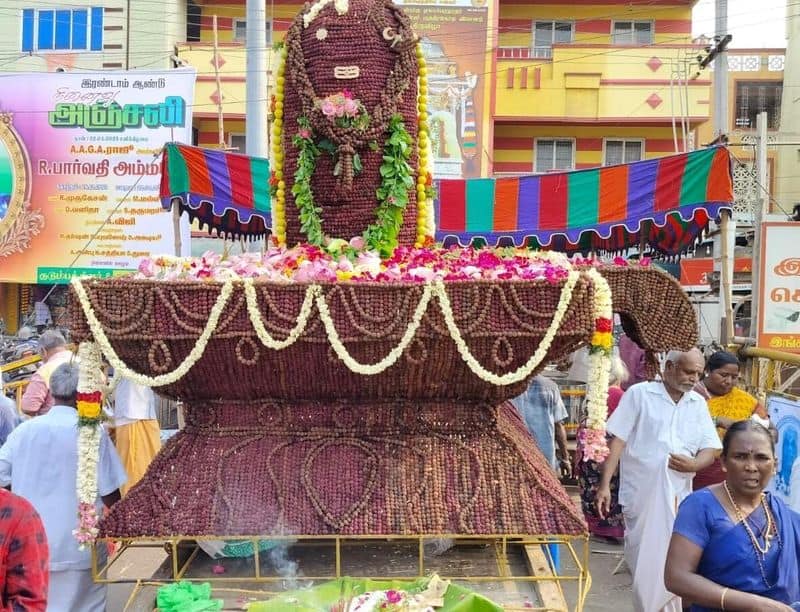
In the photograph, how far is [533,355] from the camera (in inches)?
114

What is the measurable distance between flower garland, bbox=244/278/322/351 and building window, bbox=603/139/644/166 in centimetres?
1631

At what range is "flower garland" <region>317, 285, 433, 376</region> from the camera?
2748mm

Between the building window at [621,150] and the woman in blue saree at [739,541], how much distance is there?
16.0m

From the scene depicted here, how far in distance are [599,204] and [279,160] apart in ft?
16.6

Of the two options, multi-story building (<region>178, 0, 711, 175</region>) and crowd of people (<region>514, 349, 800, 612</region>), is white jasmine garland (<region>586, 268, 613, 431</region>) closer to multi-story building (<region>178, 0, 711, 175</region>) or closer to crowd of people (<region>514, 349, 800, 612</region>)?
crowd of people (<region>514, 349, 800, 612</region>)

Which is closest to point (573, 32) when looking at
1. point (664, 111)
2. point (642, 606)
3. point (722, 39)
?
point (664, 111)

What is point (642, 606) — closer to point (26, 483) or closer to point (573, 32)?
point (26, 483)

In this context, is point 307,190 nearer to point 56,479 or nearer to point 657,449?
point 56,479

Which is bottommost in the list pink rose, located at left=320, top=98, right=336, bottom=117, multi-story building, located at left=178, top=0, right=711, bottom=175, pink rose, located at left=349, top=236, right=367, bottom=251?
pink rose, located at left=349, top=236, right=367, bottom=251

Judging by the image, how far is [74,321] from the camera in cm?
274

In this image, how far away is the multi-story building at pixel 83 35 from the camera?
15.7m

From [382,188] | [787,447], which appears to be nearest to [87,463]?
[382,188]

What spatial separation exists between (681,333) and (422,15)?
1489cm

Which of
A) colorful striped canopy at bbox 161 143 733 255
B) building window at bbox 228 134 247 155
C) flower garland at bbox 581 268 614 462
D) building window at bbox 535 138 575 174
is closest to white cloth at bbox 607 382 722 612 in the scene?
flower garland at bbox 581 268 614 462
